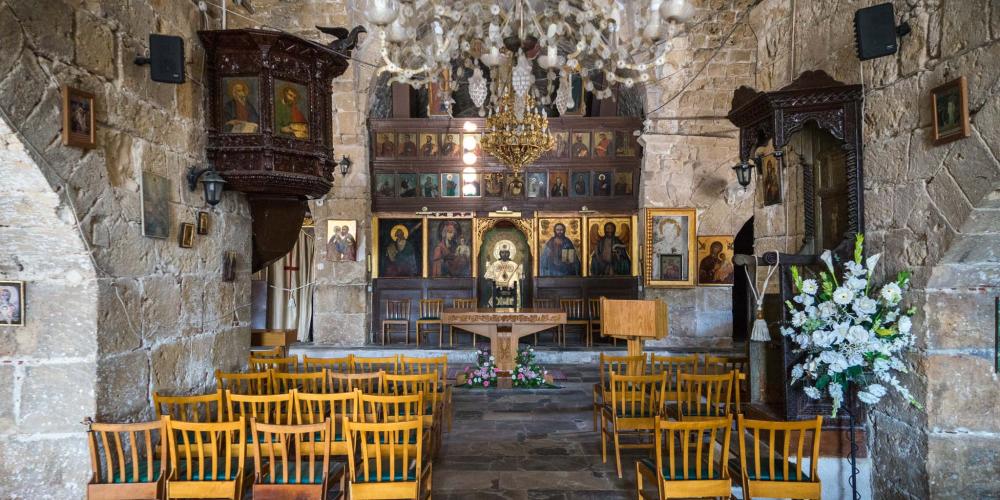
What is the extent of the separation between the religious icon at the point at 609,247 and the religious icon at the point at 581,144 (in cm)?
130

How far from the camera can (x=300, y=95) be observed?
190 inches

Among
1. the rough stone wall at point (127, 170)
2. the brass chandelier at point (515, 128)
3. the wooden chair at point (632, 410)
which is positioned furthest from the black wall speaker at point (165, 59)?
the wooden chair at point (632, 410)

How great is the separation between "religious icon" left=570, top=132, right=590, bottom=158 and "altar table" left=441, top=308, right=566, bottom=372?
4141 millimetres

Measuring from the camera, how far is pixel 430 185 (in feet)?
36.2

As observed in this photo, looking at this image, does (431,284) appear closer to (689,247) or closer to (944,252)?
(689,247)

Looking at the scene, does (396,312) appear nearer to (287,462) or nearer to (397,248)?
(397,248)

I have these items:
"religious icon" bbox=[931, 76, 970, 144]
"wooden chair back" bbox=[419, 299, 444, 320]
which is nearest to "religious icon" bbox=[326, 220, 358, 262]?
"wooden chair back" bbox=[419, 299, 444, 320]

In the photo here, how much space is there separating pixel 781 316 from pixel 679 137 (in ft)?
21.3

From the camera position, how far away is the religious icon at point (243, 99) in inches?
181

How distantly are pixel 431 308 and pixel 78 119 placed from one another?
7.99 metres

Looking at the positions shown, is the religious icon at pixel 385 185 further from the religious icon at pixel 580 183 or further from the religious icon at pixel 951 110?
the religious icon at pixel 951 110

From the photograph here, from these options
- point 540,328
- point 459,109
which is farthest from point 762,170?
point 459,109

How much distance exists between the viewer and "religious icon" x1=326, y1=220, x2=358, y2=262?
9875 millimetres

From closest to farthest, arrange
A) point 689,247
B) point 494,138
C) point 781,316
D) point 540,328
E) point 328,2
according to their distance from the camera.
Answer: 1. point 781,316
2. point 494,138
3. point 540,328
4. point 328,2
5. point 689,247
